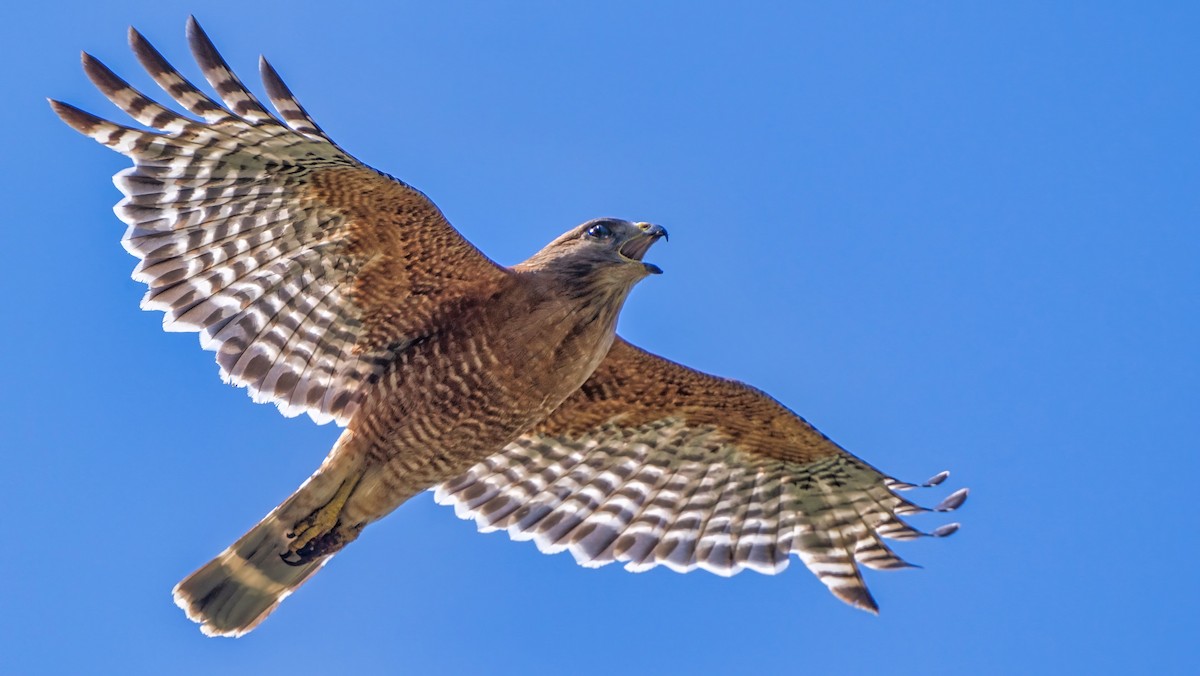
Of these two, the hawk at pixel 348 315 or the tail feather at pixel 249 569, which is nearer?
the hawk at pixel 348 315

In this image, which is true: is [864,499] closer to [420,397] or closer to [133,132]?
[420,397]

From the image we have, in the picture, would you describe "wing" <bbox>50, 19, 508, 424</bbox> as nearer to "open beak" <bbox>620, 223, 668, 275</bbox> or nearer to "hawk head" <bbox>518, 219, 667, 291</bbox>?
"hawk head" <bbox>518, 219, 667, 291</bbox>

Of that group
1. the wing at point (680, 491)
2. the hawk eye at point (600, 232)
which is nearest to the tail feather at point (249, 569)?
the wing at point (680, 491)

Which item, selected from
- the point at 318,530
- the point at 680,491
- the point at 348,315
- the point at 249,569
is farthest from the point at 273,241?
the point at 680,491

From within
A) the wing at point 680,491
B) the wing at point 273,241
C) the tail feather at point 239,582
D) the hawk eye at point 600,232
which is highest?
the hawk eye at point 600,232

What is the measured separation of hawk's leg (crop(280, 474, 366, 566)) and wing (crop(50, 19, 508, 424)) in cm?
56

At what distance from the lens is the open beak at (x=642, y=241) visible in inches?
379

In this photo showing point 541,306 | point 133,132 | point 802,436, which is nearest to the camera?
point 133,132

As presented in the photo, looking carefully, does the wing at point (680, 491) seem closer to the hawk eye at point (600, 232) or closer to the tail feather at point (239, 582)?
the hawk eye at point (600, 232)

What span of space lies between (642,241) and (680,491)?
2155 mm

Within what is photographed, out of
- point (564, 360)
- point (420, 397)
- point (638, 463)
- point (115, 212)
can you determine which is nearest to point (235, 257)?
point (115, 212)

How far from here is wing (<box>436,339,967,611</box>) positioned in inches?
411

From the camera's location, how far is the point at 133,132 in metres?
8.66

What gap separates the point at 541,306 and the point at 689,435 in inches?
78.1
